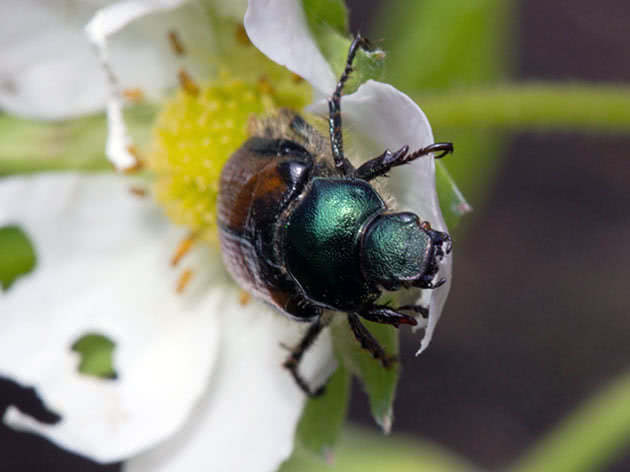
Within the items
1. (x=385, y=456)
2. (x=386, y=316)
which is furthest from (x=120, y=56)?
(x=385, y=456)

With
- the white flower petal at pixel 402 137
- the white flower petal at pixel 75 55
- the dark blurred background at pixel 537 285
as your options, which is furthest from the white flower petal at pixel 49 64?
the dark blurred background at pixel 537 285

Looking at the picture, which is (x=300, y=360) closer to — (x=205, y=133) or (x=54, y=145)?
(x=205, y=133)

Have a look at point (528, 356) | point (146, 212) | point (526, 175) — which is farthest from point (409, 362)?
point (146, 212)

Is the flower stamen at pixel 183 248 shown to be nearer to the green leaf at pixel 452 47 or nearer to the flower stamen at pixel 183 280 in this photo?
the flower stamen at pixel 183 280

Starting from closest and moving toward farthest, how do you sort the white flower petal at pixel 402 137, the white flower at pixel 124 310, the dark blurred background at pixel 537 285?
the white flower petal at pixel 402 137 → the white flower at pixel 124 310 → the dark blurred background at pixel 537 285

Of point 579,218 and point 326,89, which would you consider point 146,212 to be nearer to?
point 326,89

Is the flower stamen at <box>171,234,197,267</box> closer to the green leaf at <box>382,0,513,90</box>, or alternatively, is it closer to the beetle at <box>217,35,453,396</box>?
the beetle at <box>217,35,453,396</box>
